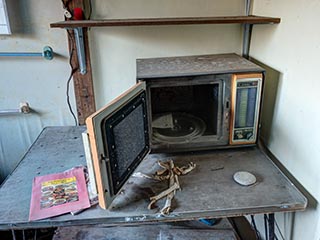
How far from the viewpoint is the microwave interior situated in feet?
3.73

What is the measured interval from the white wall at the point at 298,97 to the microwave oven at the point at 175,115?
0.38 feet

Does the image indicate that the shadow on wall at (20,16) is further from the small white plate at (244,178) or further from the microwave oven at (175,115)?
the small white plate at (244,178)

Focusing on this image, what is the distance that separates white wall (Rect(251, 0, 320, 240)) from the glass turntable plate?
0.34 metres

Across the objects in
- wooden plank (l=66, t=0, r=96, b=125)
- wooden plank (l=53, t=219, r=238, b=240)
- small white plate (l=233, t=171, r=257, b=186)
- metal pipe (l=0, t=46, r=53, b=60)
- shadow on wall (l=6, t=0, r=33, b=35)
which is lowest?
wooden plank (l=53, t=219, r=238, b=240)

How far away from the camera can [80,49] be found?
1.44 metres

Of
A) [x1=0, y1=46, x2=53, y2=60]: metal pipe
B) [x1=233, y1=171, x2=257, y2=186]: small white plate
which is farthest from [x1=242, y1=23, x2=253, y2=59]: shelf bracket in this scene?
[x1=0, y1=46, x2=53, y2=60]: metal pipe

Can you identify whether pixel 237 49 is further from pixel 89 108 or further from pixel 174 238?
pixel 174 238

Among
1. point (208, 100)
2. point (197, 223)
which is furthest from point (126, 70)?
point (197, 223)

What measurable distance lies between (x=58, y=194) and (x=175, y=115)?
2.13ft

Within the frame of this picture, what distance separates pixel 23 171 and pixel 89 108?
528mm

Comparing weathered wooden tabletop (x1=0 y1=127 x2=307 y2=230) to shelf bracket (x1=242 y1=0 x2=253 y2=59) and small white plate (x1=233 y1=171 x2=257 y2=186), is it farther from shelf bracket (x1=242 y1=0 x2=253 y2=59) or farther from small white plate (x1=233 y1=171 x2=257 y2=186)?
shelf bracket (x1=242 y1=0 x2=253 y2=59)

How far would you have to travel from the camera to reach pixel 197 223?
124 cm

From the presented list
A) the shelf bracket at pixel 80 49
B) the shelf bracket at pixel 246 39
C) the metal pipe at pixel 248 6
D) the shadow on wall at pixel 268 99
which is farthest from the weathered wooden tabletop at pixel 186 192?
the metal pipe at pixel 248 6

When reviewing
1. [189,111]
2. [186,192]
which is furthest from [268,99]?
[186,192]
